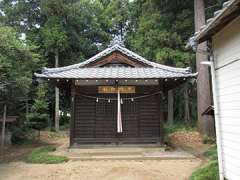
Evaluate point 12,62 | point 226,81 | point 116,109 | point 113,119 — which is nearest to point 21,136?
point 12,62

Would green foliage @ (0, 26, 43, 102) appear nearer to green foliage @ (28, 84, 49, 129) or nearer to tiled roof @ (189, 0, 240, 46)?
green foliage @ (28, 84, 49, 129)

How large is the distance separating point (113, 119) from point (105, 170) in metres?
3.84

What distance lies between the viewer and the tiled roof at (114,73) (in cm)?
1054

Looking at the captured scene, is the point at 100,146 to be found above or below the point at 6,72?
below

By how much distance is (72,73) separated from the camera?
11.3 m

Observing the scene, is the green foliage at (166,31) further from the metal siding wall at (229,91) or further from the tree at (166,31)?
the metal siding wall at (229,91)

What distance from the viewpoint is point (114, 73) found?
36.9 feet

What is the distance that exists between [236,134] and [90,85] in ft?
24.8

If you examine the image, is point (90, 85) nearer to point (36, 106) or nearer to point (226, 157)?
point (226, 157)

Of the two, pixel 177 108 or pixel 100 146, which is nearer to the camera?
pixel 100 146

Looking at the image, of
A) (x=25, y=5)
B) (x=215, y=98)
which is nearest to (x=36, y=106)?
(x=25, y=5)

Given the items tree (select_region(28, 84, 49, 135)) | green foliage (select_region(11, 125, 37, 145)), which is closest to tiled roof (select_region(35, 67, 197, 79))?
green foliage (select_region(11, 125, 37, 145))

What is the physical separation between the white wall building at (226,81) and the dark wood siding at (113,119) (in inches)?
233

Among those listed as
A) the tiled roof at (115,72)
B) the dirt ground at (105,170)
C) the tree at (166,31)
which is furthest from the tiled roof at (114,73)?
the tree at (166,31)
